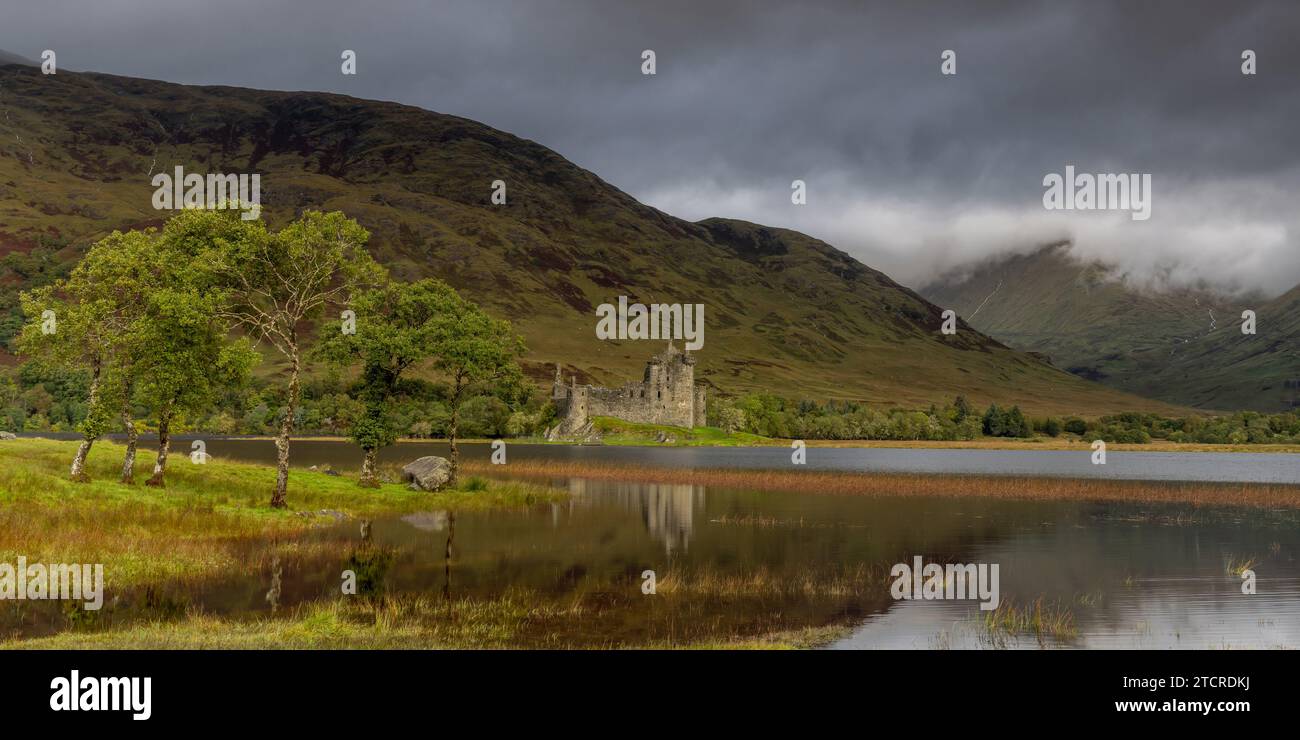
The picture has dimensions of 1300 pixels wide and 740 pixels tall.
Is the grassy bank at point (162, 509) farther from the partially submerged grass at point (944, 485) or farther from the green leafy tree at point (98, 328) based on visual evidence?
the partially submerged grass at point (944, 485)

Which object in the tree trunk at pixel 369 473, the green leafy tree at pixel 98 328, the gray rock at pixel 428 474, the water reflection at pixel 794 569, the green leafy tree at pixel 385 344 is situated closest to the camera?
the water reflection at pixel 794 569

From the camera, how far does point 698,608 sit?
963 inches

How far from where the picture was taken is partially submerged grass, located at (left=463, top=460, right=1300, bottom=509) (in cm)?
6450

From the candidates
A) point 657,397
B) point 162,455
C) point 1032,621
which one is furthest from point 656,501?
point 657,397

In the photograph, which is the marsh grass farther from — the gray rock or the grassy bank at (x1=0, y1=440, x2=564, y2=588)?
the gray rock

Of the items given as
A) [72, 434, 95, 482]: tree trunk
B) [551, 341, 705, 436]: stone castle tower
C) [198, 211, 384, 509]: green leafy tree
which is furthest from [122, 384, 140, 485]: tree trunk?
[551, 341, 705, 436]: stone castle tower

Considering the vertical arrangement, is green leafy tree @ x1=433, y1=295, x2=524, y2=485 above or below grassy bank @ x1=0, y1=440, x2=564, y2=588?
above

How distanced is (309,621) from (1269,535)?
50.8m

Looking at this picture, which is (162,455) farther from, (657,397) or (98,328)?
(657,397)

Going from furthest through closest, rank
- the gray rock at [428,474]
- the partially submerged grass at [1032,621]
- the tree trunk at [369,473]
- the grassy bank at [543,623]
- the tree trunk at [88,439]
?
the gray rock at [428,474] < the tree trunk at [369,473] < the tree trunk at [88,439] < the partially submerged grass at [1032,621] < the grassy bank at [543,623]

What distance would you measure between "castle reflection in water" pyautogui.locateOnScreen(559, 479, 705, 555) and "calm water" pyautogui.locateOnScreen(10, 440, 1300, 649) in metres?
0.25

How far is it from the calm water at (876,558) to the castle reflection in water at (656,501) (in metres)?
0.25

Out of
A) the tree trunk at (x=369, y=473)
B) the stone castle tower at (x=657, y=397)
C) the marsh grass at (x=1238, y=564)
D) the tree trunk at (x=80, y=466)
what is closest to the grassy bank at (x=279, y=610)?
the tree trunk at (x=80, y=466)

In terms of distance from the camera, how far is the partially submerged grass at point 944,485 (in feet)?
212
